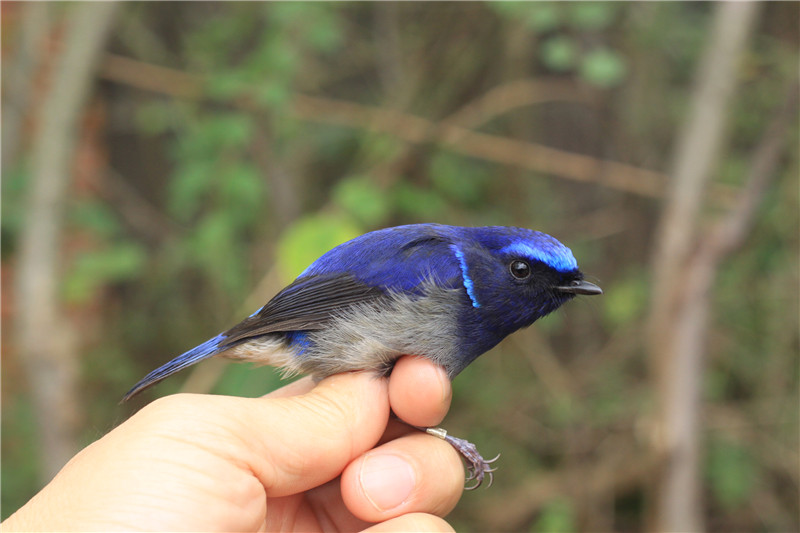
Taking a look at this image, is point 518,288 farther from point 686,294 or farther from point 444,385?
point 686,294

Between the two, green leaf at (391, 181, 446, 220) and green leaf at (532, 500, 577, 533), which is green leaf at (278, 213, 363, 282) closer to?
green leaf at (391, 181, 446, 220)

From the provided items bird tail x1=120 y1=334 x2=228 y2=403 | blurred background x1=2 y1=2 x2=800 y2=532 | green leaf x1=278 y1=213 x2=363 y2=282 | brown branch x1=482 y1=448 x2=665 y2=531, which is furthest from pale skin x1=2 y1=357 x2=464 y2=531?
brown branch x1=482 y1=448 x2=665 y2=531

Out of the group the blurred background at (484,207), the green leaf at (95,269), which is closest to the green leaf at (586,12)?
the blurred background at (484,207)

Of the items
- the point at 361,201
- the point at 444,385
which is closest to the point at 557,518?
the point at 361,201

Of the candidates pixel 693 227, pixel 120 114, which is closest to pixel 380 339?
pixel 693 227

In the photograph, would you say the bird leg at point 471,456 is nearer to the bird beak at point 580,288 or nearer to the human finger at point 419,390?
the human finger at point 419,390

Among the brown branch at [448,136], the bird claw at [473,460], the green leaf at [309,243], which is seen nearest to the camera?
the bird claw at [473,460]

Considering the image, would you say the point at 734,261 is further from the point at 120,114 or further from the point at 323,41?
the point at 120,114
